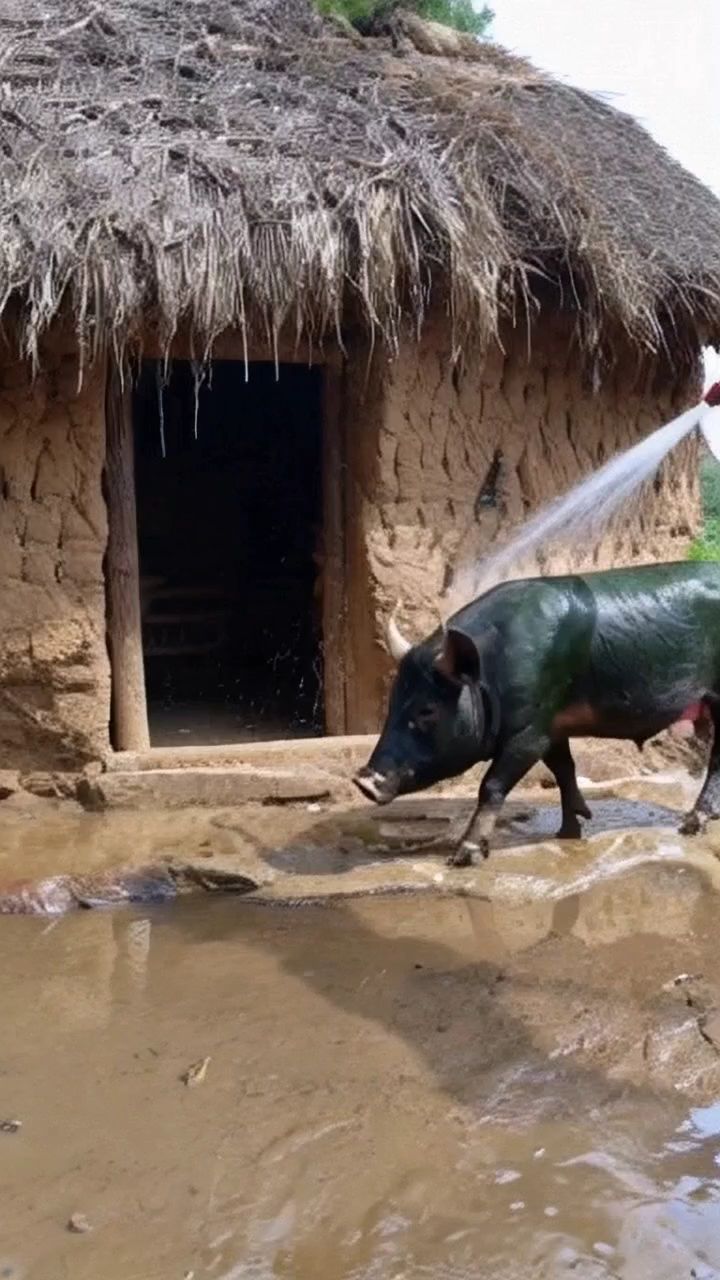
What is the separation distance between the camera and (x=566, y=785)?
5586 mm

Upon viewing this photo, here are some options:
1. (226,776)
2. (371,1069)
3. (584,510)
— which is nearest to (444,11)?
(584,510)

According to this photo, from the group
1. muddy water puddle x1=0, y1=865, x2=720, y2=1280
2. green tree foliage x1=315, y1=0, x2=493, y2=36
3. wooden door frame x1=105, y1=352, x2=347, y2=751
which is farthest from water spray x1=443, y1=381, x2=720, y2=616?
green tree foliage x1=315, y1=0, x2=493, y2=36

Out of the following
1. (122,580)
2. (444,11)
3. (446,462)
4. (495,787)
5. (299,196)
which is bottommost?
(495,787)

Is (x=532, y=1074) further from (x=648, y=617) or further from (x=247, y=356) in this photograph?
(x=247, y=356)

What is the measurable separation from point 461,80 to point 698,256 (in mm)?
1703

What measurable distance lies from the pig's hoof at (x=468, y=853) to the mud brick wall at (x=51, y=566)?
2054 mm

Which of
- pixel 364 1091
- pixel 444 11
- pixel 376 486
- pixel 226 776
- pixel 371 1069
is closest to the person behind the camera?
pixel 364 1091

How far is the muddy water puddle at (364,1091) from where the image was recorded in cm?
266

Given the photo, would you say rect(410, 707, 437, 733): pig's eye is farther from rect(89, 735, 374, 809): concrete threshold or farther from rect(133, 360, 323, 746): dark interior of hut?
rect(133, 360, 323, 746): dark interior of hut

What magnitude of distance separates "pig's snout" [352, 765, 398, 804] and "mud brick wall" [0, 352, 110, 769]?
6.00 feet

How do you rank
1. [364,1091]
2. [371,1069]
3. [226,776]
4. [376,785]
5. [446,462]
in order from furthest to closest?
[446,462]
[226,776]
[376,785]
[371,1069]
[364,1091]

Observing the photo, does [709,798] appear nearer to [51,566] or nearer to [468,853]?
[468,853]

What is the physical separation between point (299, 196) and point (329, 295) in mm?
481

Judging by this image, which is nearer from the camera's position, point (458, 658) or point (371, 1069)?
point (371, 1069)
